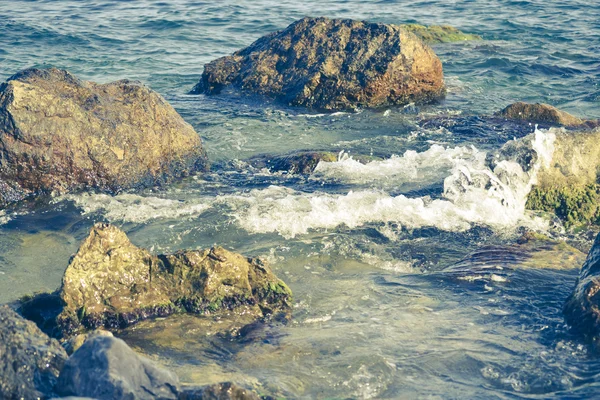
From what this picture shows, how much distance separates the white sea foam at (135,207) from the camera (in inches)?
313

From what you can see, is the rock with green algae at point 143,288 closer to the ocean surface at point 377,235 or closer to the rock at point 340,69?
the ocean surface at point 377,235

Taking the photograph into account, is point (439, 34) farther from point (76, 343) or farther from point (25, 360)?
point (25, 360)

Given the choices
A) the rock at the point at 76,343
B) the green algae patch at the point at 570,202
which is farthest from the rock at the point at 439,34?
the rock at the point at 76,343

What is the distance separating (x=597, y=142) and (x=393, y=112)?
13.2 ft

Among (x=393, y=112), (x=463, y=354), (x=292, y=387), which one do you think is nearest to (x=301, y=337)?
(x=292, y=387)

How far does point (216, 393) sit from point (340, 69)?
880cm

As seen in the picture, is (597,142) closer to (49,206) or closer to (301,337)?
(301,337)

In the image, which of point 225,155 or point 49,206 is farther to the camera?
point 225,155

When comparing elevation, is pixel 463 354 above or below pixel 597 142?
below

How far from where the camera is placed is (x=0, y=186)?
8.16 metres

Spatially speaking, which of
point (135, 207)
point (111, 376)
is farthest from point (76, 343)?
point (135, 207)

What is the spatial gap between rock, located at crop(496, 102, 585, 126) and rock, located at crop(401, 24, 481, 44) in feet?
20.0

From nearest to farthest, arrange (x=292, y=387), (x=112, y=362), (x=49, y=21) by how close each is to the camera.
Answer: (x=112, y=362) < (x=292, y=387) < (x=49, y=21)

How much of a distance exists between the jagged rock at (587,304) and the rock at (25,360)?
3425 mm
